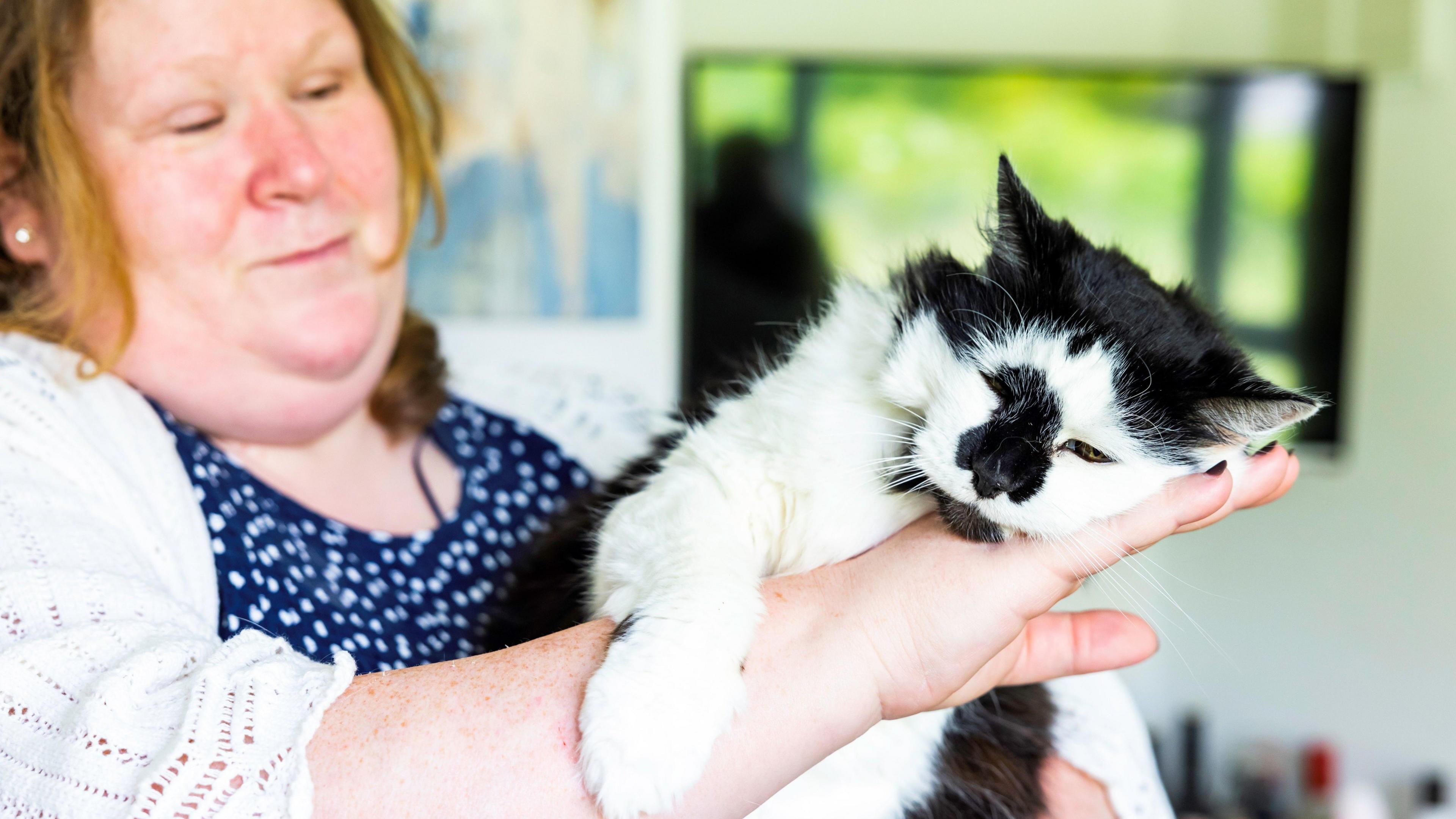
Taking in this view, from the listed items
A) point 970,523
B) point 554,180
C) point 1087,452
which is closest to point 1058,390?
point 1087,452

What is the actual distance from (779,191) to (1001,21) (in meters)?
0.94

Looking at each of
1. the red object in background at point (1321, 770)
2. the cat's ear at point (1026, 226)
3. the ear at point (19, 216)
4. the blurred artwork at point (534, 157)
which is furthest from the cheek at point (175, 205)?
the red object in background at point (1321, 770)

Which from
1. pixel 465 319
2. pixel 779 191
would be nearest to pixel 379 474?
pixel 465 319

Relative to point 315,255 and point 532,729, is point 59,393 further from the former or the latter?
point 532,729

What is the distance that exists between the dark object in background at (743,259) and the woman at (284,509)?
136 cm

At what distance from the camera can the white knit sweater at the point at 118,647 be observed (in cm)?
58

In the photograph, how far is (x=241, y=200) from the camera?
1.03 m

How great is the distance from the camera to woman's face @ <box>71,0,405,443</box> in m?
A: 0.98

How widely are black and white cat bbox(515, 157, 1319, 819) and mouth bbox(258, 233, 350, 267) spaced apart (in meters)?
0.45

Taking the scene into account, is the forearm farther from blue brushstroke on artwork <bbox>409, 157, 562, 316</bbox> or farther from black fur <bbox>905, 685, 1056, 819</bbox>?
blue brushstroke on artwork <bbox>409, 157, 562, 316</bbox>

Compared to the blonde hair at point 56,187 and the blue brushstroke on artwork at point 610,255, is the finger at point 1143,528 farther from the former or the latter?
the blue brushstroke on artwork at point 610,255

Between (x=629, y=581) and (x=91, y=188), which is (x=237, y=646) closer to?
(x=629, y=581)

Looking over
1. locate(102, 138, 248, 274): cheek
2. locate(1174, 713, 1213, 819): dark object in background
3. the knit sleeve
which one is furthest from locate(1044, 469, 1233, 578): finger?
locate(1174, 713, 1213, 819): dark object in background

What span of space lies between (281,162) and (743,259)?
1.84 meters
